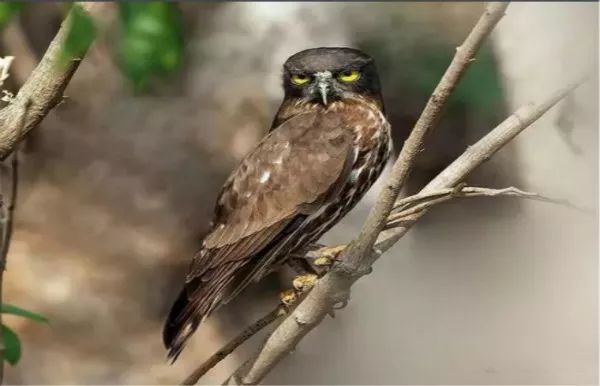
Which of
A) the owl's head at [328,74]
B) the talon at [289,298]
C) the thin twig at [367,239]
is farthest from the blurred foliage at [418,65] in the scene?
the thin twig at [367,239]

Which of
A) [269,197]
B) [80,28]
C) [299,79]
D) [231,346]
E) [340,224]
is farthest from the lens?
[340,224]

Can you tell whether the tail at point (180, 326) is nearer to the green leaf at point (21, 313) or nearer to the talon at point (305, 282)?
the talon at point (305, 282)

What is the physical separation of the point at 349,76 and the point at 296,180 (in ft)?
0.79

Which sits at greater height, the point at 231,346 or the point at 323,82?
the point at 323,82

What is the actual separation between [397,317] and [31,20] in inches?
76.8

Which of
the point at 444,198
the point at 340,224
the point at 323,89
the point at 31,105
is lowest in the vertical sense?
the point at 444,198

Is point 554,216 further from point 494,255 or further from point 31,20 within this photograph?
point 31,20

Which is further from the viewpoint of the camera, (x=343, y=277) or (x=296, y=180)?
(x=296, y=180)

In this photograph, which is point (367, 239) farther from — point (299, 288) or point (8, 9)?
point (8, 9)

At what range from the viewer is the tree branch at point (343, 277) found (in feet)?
4.48

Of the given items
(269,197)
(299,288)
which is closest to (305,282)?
(299,288)

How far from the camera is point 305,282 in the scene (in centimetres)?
169

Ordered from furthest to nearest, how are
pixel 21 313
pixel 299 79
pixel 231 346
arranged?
pixel 299 79 < pixel 231 346 < pixel 21 313

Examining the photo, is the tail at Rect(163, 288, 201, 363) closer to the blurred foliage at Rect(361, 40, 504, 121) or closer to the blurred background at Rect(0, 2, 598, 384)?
the blurred background at Rect(0, 2, 598, 384)
